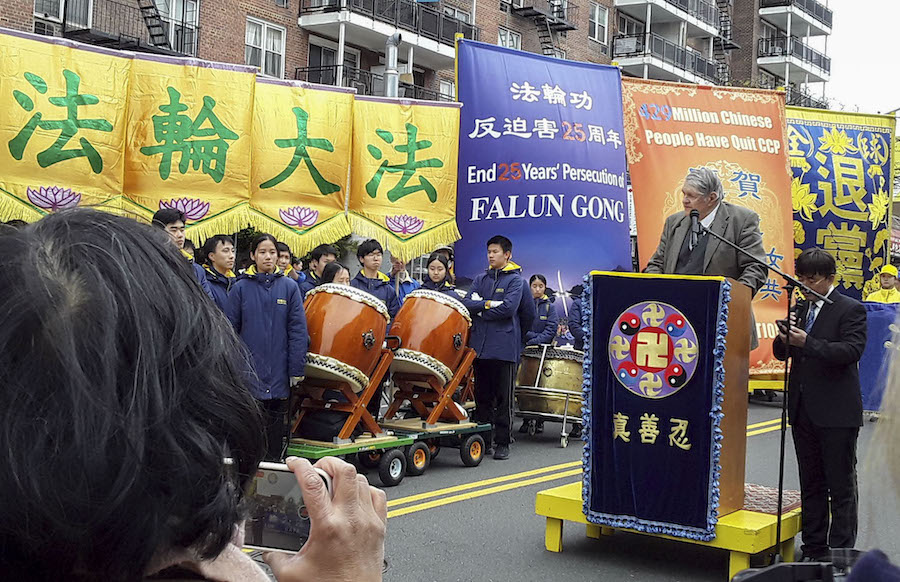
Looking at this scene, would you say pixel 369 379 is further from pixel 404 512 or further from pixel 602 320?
pixel 602 320

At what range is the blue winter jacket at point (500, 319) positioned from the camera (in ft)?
31.3

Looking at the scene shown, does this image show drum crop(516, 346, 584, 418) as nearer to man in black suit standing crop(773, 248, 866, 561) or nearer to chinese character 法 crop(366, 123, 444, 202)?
chinese character 法 crop(366, 123, 444, 202)

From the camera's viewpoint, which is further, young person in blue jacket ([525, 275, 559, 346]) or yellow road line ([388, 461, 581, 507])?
young person in blue jacket ([525, 275, 559, 346])

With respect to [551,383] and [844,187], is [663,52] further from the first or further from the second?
[551,383]

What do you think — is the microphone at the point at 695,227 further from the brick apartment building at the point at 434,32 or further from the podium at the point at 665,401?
the brick apartment building at the point at 434,32

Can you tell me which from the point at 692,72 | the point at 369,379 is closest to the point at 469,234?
the point at 369,379

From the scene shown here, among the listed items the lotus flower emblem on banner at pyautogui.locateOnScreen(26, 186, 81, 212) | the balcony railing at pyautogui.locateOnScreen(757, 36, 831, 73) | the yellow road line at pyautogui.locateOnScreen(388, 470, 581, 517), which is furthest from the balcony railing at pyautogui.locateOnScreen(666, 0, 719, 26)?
the lotus flower emblem on banner at pyautogui.locateOnScreen(26, 186, 81, 212)

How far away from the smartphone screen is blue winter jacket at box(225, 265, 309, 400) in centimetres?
622

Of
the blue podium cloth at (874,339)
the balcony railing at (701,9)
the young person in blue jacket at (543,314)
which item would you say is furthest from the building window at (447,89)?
the young person in blue jacket at (543,314)

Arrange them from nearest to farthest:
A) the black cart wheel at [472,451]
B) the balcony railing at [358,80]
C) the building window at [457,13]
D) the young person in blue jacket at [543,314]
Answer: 1. the black cart wheel at [472,451]
2. the young person in blue jacket at [543,314]
3. the balcony railing at [358,80]
4. the building window at [457,13]

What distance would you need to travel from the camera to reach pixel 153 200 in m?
8.49

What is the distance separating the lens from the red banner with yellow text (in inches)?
476

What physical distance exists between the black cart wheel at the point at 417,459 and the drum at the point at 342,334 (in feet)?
2.88

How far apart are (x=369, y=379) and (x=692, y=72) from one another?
39.5 meters
